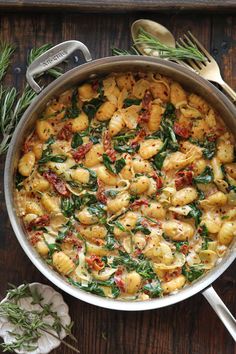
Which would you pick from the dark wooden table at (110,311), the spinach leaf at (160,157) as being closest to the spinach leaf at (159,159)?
the spinach leaf at (160,157)

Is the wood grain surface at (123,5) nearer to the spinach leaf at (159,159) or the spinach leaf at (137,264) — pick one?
the spinach leaf at (159,159)

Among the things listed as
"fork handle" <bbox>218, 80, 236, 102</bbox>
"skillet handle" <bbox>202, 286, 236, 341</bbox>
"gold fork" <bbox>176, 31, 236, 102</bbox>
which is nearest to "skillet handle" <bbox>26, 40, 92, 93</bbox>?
"gold fork" <bbox>176, 31, 236, 102</bbox>

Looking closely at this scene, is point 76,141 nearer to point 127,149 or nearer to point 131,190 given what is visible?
point 127,149

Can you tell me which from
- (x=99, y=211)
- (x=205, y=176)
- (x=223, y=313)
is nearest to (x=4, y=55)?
(x=99, y=211)

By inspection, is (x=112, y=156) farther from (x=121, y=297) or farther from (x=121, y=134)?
(x=121, y=297)

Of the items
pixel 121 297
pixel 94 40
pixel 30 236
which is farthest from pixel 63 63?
pixel 121 297

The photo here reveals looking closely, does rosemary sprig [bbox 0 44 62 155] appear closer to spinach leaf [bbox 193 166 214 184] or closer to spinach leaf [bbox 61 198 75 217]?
spinach leaf [bbox 61 198 75 217]
